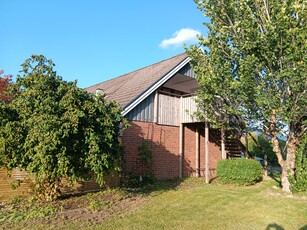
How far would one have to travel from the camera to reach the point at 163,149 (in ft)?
39.7

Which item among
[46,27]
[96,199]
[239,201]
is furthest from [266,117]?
[46,27]

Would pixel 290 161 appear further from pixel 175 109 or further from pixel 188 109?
pixel 175 109

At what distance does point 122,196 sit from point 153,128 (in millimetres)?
4196

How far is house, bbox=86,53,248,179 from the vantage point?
10945mm

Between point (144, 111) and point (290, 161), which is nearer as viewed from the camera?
point (290, 161)

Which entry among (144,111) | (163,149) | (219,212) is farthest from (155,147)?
(219,212)

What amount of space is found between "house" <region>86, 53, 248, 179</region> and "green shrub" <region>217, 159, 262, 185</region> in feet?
3.85

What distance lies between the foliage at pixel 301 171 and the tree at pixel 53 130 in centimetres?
612

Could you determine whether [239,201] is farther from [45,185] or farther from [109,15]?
[109,15]

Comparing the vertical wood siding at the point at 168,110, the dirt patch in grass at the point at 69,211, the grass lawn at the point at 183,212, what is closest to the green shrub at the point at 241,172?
the grass lawn at the point at 183,212

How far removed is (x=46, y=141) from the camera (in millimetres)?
5758

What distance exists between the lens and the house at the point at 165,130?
10945mm

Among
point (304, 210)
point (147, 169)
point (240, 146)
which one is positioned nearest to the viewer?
point (304, 210)

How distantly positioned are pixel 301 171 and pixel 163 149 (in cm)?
589
